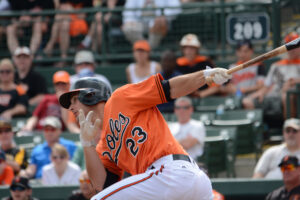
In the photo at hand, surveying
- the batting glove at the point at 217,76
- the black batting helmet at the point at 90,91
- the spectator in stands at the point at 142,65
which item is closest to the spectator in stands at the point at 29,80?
the spectator in stands at the point at 142,65

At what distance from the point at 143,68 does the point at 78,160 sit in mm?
2428

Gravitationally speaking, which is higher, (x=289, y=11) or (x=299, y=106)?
(x=289, y=11)

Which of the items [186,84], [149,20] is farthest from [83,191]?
[149,20]

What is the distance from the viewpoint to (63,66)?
11523 millimetres

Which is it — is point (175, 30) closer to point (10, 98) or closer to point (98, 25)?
point (98, 25)

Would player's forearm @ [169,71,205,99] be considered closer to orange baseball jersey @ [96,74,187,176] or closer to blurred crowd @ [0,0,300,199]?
orange baseball jersey @ [96,74,187,176]

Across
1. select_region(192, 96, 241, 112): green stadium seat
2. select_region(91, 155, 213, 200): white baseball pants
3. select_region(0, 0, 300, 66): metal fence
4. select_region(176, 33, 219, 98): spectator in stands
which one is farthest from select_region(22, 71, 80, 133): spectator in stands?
select_region(91, 155, 213, 200): white baseball pants

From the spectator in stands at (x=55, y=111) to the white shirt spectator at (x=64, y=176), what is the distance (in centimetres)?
144

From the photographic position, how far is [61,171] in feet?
24.6

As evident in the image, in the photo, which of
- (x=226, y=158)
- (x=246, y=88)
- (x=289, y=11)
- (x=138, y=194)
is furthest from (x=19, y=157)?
(x=289, y=11)

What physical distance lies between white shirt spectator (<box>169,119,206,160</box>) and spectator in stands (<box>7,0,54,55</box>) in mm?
4212

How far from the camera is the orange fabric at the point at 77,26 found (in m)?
11.4

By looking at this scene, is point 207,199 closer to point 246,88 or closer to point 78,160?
point 78,160

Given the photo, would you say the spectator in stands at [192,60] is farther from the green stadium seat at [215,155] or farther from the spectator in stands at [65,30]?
the spectator in stands at [65,30]
